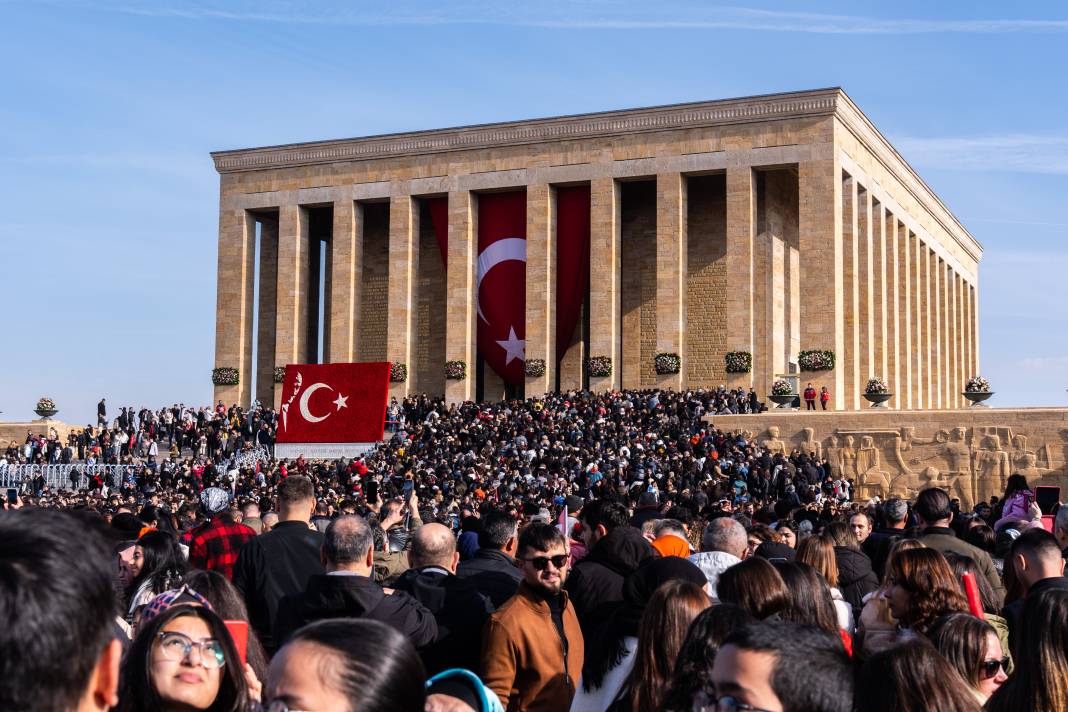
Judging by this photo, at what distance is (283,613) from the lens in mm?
6102

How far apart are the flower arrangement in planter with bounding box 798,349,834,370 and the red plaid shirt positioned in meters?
Answer: 31.5

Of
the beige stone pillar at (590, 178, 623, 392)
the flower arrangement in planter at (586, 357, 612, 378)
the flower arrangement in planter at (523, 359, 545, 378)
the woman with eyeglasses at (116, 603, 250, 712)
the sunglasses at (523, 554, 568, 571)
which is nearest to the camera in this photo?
the woman with eyeglasses at (116, 603, 250, 712)

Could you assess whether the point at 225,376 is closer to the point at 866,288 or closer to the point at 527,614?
the point at 866,288

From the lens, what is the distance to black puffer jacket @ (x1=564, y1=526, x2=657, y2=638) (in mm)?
6543

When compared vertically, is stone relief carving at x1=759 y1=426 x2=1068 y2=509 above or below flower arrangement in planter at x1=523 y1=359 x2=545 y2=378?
below

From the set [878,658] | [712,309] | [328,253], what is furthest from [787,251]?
[878,658]

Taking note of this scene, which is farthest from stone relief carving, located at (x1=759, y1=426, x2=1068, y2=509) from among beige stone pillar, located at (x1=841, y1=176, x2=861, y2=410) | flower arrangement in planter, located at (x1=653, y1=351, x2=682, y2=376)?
beige stone pillar, located at (x1=841, y1=176, x2=861, y2=410)

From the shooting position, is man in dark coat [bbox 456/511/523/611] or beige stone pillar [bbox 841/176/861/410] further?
beige stone pillar [bbox 841/176/861/410]

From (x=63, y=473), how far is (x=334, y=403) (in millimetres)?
8441

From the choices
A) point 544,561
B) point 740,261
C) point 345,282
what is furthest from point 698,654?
point 345,282

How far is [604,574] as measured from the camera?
266 inches

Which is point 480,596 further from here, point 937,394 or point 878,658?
point 937,394

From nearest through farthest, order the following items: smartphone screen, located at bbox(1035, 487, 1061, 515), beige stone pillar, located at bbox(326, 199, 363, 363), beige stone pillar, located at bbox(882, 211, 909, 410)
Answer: smartphone screen, located at bbox(1035, 487, 1061, 515)
beige stone pillar, located at bbox(326, 199, 363, 363)
beige stone pillar, located at bbox(882, 211, 909, 410)

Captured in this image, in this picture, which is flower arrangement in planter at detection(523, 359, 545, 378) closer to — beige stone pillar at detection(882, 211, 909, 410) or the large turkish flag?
the large turkish flag
